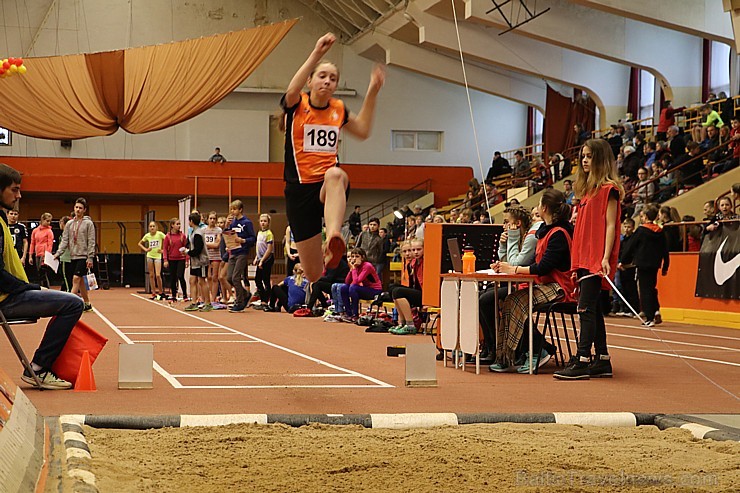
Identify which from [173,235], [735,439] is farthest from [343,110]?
[173,235]

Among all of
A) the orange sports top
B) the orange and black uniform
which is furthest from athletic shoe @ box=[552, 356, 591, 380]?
the orange sports top

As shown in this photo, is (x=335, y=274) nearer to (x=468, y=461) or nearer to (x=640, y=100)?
(x=468, y=461)

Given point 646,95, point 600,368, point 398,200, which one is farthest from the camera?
point 398,200

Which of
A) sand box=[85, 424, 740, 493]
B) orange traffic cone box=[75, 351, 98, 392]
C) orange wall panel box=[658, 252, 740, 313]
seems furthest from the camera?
orange wall panel box=[658, 252, 740, 313]

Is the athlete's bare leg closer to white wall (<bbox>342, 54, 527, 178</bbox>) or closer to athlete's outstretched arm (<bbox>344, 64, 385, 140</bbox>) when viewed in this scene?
athlete's outstretched arm (<bbox>344, 64, 385, 140</bbox>)

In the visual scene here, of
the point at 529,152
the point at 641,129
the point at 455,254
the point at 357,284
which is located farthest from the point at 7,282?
the point at 529,152

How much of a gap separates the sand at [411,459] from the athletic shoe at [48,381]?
6.00 feet

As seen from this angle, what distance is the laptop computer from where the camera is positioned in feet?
26.6

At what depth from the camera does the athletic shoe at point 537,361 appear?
761 centimetres

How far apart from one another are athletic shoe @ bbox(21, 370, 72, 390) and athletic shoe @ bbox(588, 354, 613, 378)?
375 cm

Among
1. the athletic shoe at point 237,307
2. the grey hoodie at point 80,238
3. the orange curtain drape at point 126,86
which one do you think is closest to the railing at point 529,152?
the athletic shoe at point 237,307

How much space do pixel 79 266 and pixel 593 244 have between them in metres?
8.75

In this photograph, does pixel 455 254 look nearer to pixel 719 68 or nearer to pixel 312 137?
pixel 312 137

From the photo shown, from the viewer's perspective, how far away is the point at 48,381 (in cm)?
624
